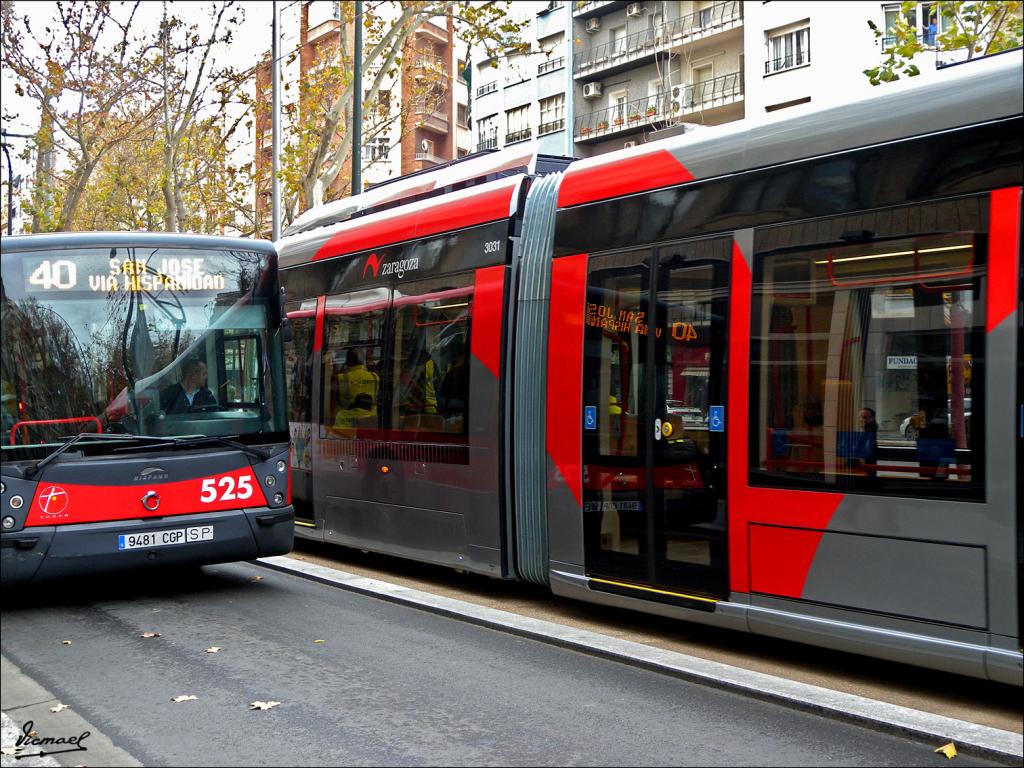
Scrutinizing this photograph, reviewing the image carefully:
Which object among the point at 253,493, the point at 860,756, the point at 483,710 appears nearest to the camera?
the point at 860,756

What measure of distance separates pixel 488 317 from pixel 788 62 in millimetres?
27809

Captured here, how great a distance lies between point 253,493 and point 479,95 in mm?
40236

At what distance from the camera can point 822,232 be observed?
20.1 ft

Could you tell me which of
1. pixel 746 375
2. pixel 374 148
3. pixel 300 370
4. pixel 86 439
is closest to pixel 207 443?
pixel 86 439

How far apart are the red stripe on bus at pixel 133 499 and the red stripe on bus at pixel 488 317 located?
6.65 feet

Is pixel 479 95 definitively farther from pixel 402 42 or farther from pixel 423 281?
pixel 423 281

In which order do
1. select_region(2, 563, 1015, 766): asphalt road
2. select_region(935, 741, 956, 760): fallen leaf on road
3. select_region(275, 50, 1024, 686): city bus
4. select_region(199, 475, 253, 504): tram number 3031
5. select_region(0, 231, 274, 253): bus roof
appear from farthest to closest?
select_region(199, 475, 253, 504): tram number 3031 → select_region(0, 231, 274, 253): bus roof → select_region(275, 50, 1024, 686): city bus → select_region(2, 563, 1015, 766): asphalt road → select_region(935, 741, 956, 760): fallen leaf on road

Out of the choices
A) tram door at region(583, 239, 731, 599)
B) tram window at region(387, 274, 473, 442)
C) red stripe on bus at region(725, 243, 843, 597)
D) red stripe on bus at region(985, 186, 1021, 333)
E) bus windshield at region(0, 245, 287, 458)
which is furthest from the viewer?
tram window at region(387, 274, 473, 442)

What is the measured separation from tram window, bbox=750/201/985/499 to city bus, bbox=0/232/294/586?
4187 millimetres

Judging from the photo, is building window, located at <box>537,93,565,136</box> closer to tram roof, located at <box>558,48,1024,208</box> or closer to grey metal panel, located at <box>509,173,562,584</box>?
grey metal panel, located at <box>509,173,562,584</box>

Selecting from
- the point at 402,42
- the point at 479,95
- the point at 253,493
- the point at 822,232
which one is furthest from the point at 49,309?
the point at 479,95

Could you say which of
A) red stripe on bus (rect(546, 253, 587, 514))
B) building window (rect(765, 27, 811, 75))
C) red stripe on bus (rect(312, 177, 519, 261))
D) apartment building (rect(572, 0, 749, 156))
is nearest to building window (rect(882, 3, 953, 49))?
building window (rect(765, 27, 811, 75))

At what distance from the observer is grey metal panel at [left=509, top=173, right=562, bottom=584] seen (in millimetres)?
8125

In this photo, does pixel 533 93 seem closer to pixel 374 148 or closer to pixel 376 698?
pixel 374 148
